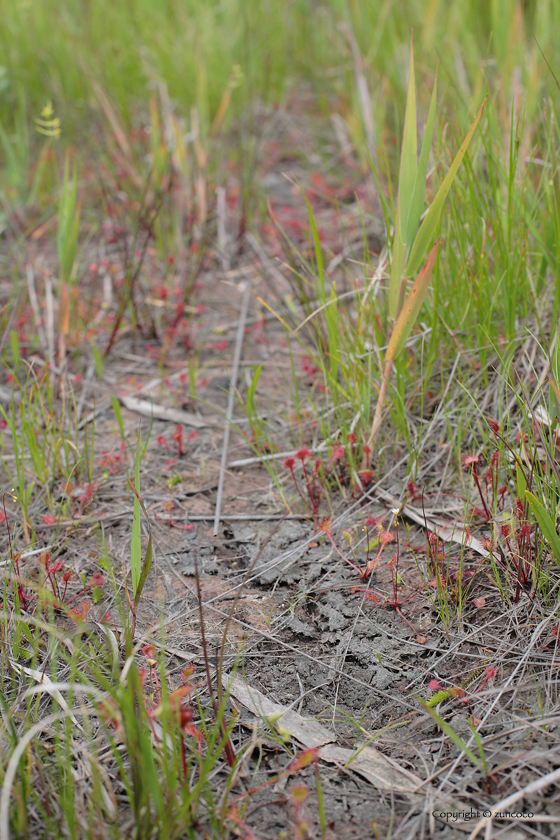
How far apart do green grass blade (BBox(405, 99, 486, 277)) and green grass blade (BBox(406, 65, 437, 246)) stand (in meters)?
0.04

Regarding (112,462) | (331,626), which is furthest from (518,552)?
(112,462)

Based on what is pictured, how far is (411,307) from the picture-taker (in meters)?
1.66

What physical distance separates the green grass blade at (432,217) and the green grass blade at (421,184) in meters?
0.04

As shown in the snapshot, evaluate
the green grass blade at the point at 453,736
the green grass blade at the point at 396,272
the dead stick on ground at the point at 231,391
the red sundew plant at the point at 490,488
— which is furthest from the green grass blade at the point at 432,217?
the green grass blade at the point at 453,736

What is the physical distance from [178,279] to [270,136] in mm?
1884

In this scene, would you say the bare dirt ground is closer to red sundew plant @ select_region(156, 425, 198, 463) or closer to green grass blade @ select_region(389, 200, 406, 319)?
red sundew plant @ select_region(156, 425, 198, 463)

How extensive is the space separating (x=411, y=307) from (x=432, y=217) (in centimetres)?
25

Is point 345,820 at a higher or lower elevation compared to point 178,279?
lower

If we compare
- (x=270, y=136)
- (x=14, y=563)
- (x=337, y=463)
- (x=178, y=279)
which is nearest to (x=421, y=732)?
(x=337, y=463)

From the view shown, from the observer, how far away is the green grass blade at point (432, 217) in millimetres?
1474

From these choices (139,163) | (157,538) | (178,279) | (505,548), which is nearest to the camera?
(505,548)

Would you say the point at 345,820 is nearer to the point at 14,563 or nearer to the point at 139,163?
the point at 14,563

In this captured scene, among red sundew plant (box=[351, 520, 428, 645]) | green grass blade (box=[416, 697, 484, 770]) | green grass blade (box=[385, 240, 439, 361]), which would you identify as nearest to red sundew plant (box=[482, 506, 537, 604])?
red sundew plant (box=[351, 520, 428, 645])

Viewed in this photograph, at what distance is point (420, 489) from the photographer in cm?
185
